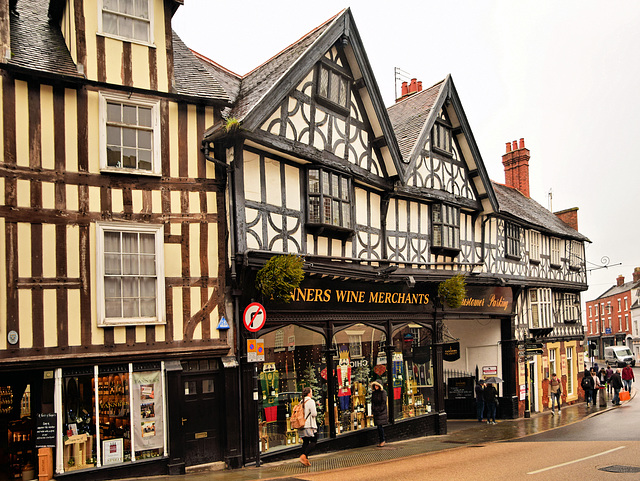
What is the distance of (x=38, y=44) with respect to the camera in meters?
11.7

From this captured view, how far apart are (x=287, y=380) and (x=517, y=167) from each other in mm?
22411

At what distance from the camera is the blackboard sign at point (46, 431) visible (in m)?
10.3

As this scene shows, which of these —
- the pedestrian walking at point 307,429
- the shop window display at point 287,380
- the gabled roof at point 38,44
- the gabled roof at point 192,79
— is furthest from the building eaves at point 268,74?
the pedestrian walking at point 307,429

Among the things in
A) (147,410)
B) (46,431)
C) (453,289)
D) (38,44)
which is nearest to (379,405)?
(453,289)

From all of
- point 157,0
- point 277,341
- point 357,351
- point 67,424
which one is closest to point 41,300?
point 67,424

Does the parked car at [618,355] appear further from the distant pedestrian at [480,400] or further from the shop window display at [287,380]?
the shop window display at [287,380]

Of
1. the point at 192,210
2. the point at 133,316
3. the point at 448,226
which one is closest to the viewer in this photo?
the point at 133,316

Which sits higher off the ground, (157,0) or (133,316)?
(157,0)

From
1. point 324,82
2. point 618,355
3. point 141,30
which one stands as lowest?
point 618,355

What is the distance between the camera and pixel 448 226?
19.7 m

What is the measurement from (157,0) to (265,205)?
470cm

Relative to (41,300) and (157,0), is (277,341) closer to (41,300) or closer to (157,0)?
(41,300)

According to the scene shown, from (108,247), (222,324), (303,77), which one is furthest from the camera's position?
(303,77)

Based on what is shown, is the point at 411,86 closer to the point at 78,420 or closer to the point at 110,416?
the point at 110,416
